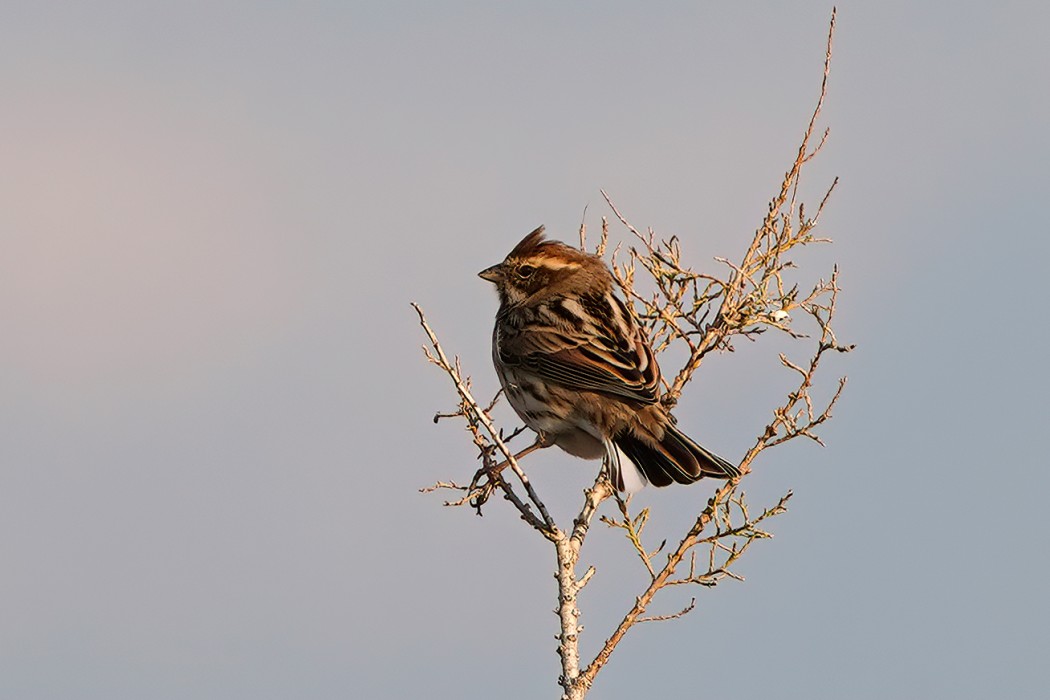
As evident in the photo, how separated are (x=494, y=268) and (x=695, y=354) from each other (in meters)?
2.93

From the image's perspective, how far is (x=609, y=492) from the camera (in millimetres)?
8258

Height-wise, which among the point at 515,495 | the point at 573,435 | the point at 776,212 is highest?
the point at 776,212

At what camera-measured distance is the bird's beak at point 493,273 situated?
36.3 ft

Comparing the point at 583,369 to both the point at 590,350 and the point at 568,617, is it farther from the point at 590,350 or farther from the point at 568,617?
the point at 568,617

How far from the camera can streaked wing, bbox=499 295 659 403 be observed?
29.0 feet

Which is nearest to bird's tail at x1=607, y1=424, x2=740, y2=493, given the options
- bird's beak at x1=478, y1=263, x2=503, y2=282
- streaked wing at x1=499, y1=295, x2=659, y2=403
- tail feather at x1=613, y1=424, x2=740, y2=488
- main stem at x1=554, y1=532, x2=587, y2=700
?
tail feather at x1=613, y1=424, x2=740, y2=488

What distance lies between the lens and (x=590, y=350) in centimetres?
935

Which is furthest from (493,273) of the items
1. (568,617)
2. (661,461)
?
(568,617)

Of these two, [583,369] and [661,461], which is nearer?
[661,461]

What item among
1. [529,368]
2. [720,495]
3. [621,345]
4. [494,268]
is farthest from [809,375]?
[494,268]

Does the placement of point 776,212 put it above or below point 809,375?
above

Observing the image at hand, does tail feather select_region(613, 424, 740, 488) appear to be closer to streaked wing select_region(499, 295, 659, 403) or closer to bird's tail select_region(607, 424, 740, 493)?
bird's tail select_region(607, 424, 740, 493)

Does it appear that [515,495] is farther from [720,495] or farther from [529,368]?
[529,368]

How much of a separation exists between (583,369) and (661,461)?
3.30ft
